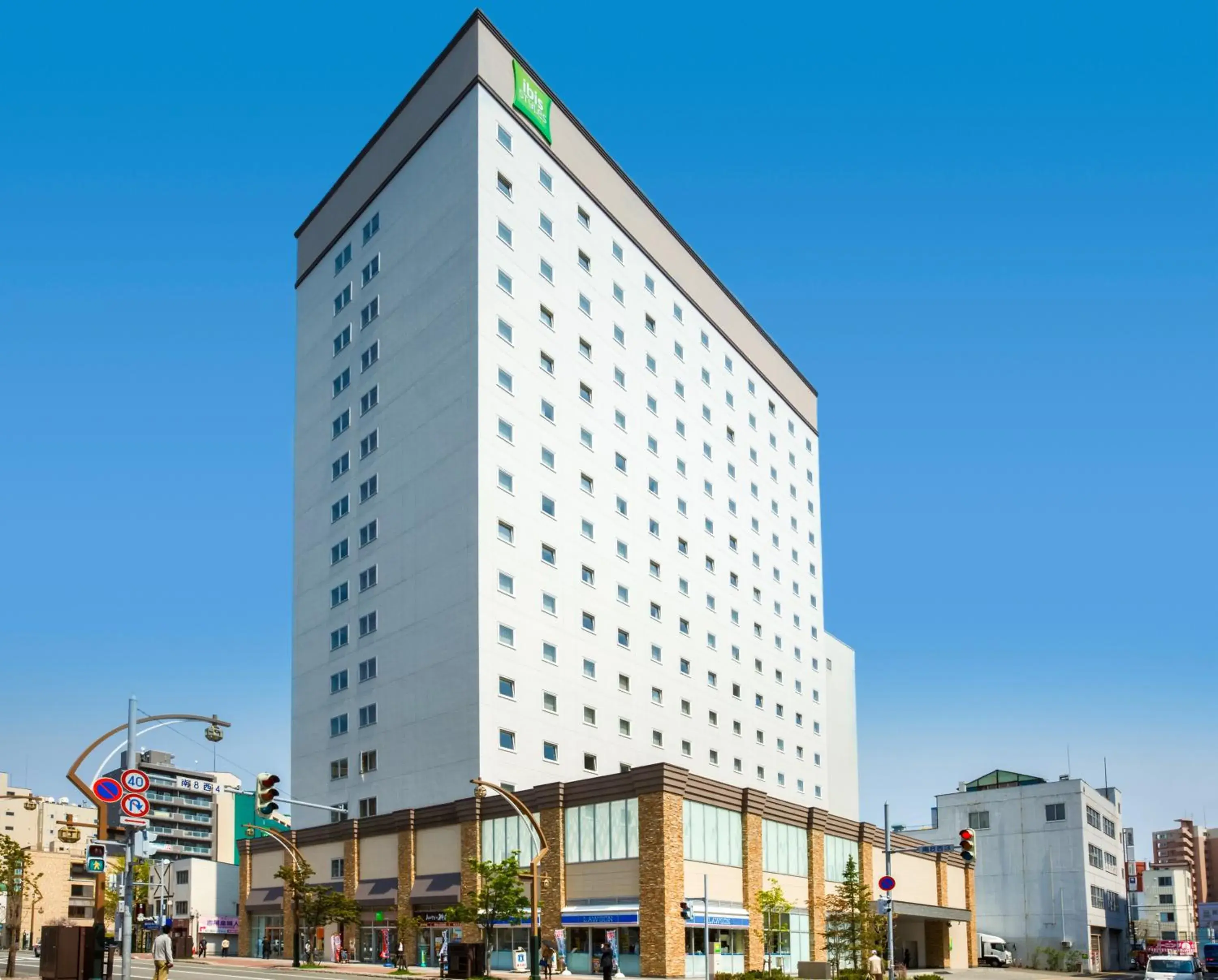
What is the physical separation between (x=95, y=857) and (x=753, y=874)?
121 feet

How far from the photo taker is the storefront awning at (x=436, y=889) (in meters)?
65.4

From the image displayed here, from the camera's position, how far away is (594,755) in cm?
7500

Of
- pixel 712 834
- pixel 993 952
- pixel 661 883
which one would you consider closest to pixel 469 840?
pixel 712 834

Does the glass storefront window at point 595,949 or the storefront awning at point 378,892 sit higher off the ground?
the storefront awning at point 378,892

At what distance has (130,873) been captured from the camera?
3375 centimetres

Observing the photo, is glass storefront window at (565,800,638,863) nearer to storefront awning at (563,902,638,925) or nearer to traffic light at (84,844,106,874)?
storefront awning at (563,902,638,925)

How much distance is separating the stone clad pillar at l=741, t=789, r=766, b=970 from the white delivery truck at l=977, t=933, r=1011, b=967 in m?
41.1

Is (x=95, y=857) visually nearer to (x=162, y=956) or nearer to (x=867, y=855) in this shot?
(x=162, y=956)

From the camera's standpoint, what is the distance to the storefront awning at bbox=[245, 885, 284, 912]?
7856 cm

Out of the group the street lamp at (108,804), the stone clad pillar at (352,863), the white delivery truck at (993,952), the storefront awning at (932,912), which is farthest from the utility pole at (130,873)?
the white delivery truck at (993,952)

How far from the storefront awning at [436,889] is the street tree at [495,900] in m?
3.96

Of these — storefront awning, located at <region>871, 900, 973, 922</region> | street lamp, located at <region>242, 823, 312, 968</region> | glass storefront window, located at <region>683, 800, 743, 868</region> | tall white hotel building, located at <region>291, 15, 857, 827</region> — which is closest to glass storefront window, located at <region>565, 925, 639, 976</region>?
glass storefront window, located at <region>683, 800, 743, 868</region>

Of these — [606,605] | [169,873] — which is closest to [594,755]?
[606,605]

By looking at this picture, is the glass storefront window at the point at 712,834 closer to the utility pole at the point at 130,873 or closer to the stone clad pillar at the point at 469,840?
the stone clad pillar at the point at 469,840
